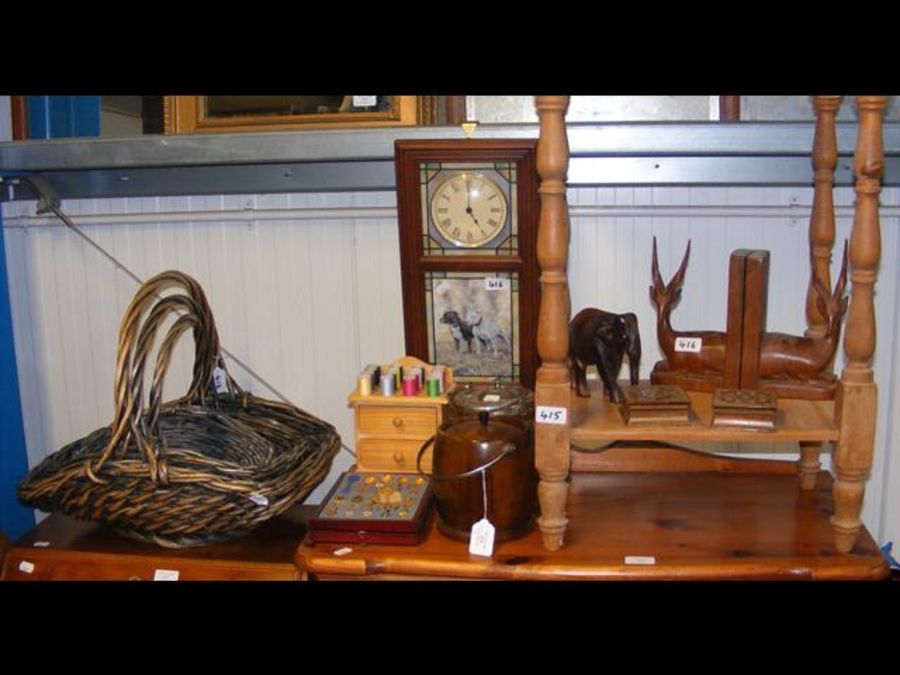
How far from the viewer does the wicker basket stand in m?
1.56

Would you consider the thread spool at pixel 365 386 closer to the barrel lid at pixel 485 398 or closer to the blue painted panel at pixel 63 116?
the barrel lid at pixel 485 398

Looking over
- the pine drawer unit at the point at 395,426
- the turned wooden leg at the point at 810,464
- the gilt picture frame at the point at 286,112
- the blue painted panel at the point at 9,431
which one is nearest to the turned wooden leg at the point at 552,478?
the pine drawer unit at the point at 395,426

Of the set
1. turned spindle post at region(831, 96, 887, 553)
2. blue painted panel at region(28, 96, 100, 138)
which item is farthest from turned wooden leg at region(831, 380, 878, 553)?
blue painted panel at region(28, 96, 100, 138)

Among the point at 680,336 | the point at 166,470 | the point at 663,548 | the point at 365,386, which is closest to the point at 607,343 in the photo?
the point at 680,336

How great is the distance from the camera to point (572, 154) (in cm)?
179

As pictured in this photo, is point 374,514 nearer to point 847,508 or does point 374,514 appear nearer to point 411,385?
point 411,385

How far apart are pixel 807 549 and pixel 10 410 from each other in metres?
1.75

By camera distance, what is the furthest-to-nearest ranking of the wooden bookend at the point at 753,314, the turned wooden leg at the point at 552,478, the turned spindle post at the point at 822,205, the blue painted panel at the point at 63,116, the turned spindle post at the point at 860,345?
the blue painted panel at the point at 63,116 → the turned spindle post at the point at 822,205 → the wooden bookend at the point at 753,314 → the turned wooden leg at the point at 552,478 → the turned spindle post at the point at 860,345

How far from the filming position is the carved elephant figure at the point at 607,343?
5.16ft

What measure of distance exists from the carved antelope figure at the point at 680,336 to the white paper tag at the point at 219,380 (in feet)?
2.94

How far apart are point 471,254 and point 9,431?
120 cm

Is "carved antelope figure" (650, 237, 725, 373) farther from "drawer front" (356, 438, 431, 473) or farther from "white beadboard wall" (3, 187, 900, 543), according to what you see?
"drawer front" (356, 438, 431, 473)

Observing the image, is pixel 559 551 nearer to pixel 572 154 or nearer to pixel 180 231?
pixel 572 154
